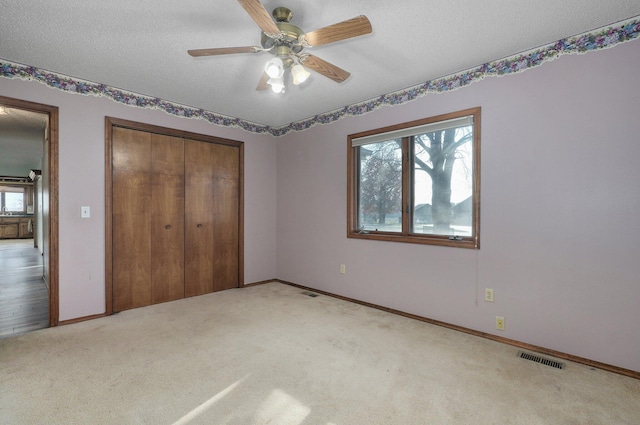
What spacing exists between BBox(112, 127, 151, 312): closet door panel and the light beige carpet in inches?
19.2

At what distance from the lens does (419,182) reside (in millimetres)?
3193

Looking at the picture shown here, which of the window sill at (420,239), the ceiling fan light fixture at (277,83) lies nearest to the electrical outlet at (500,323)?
the window sill at (420,239)

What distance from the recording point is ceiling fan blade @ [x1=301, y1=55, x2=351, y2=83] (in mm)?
2027

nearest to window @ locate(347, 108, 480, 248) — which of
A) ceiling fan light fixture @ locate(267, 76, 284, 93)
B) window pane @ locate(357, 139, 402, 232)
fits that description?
window pane @ locate(357, 139, 402, 232)

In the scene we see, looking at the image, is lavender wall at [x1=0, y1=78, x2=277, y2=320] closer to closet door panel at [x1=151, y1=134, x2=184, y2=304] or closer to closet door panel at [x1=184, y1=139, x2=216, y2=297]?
closet door panel at [x1=151, y1=134, x2=184, y2=304]

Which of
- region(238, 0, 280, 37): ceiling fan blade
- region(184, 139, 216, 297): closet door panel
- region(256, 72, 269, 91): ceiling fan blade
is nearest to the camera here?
region(238, 0, 280, 37): ceiling fan blade

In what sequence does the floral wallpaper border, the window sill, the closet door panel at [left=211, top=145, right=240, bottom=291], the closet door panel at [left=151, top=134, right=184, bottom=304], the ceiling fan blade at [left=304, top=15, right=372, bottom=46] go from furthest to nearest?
the closet door panel at [left=211, top=145, right=240, bottom=291]
the closet door panel at [left=151, top=134, right=184, bottom=304]
the window sill
the floral wallpaper border
the ceiling fan blade at [left=304, top=15, right=372, bottom=46]

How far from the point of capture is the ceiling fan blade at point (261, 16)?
1.45m

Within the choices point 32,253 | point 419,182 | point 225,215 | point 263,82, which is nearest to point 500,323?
point 419,182

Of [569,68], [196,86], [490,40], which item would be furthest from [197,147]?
[569,68]

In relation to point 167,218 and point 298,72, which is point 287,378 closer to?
→ point 298,72

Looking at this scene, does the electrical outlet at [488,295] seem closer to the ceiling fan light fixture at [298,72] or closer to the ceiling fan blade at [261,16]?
the ceiling fan light fixture at [298,72]

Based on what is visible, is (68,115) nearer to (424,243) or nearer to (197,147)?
(197,147)

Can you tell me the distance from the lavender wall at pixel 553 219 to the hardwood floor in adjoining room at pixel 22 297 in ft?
12.4
